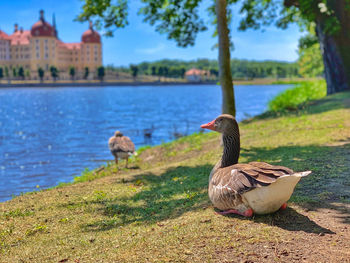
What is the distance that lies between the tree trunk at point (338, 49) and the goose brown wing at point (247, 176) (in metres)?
21.7

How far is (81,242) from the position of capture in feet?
20.4

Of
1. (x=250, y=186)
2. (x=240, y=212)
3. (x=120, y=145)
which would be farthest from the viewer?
(x=120, y=145)

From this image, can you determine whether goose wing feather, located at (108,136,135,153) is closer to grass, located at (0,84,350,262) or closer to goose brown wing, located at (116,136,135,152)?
goose brown wing, located at (116,136,135,152)

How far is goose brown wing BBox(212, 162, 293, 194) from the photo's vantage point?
5.56 metres

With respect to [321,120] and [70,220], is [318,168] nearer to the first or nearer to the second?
[70,220]

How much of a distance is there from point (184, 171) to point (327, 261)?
23.3 ft

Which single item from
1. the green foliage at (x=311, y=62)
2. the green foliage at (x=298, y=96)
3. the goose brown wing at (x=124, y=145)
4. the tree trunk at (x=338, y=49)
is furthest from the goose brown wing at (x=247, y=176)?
the green foliage at (x=311, y=62)

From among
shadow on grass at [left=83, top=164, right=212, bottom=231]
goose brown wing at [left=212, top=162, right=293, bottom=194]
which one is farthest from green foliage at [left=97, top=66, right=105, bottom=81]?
goose brown wing at [left=212, top=162, right=293, bottom=194]

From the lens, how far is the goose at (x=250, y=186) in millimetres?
5551

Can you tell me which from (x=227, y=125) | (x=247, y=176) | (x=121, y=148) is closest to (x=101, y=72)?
(x=121, y=148)

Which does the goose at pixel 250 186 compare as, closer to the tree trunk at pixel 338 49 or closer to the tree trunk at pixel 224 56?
the tree trunk at pixel 224 56

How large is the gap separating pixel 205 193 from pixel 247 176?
103 inches

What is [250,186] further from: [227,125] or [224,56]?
[224,56]

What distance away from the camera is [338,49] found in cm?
2603
